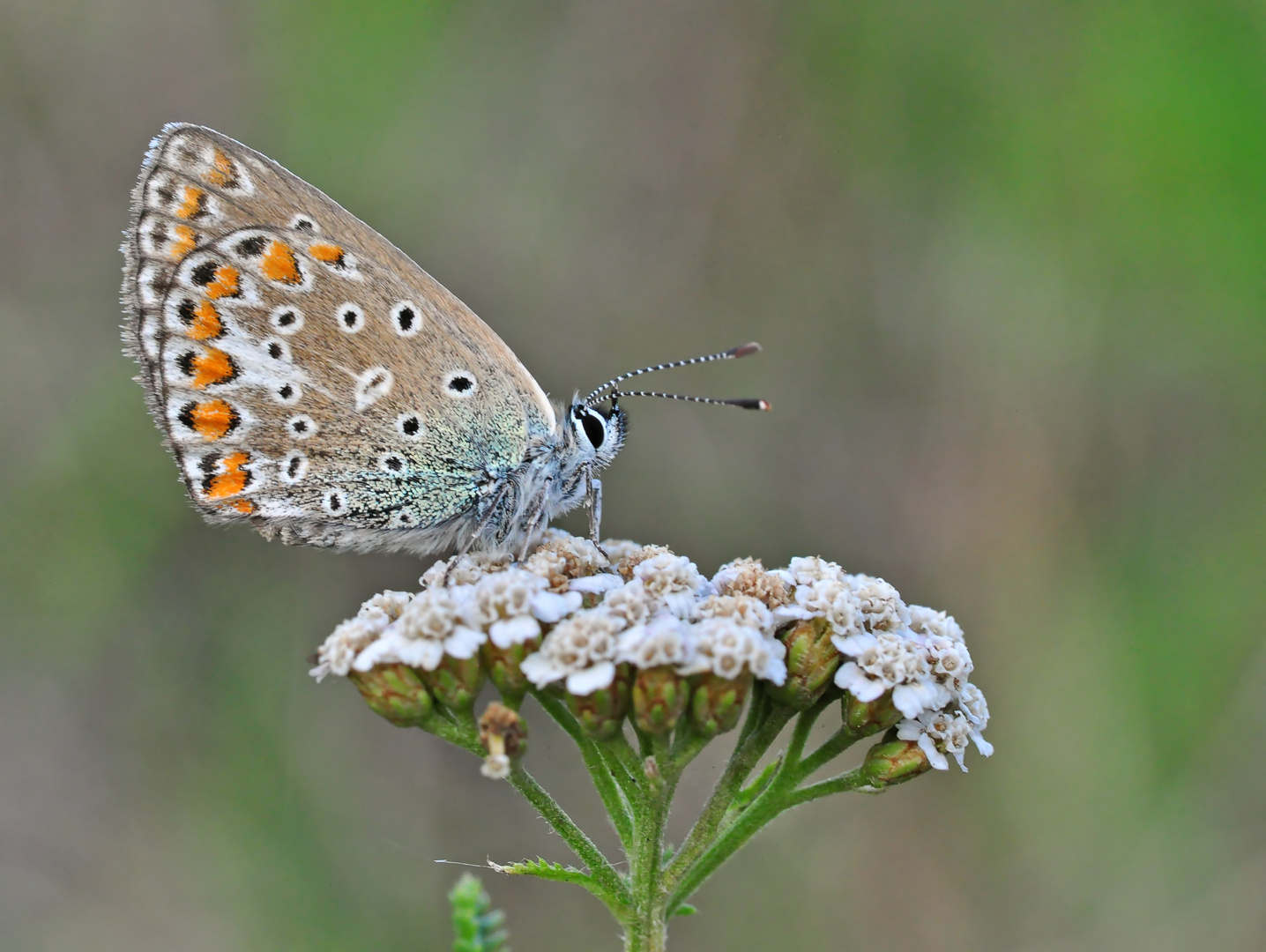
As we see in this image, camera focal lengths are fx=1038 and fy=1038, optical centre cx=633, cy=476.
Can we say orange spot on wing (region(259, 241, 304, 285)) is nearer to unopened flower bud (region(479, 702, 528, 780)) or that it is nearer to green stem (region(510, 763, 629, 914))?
unopened flower bud (region(479, 702, 528, 780))

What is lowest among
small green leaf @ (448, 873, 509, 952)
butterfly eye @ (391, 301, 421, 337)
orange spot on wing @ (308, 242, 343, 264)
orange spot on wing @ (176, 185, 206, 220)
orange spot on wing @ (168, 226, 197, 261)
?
small green leaf @ (448, 873, 509, 952)

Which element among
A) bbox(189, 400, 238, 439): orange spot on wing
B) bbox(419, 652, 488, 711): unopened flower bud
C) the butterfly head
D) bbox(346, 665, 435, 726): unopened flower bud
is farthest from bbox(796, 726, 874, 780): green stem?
bbox(189, 400, 238, 439): orange spot on wing

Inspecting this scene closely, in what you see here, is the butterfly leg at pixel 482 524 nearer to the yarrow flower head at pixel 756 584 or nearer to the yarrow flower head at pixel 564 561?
the yarrow flower head at pixel 564 561

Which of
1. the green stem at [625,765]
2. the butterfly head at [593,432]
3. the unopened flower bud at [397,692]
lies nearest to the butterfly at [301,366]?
the butterfly head at [593,432]

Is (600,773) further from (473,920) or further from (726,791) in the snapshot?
(473,920)

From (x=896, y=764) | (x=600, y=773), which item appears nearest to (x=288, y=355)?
(x=600, y=773)
